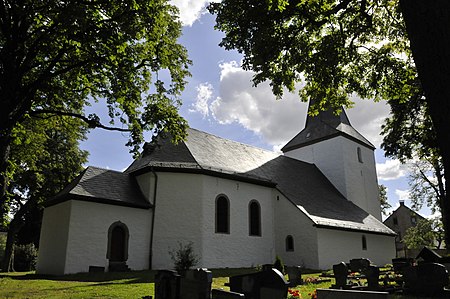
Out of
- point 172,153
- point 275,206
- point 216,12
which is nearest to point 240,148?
point 275,206

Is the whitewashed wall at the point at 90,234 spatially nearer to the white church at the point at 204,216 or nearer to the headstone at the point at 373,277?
the white church at the point at 204,216

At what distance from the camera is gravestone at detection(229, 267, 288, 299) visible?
580 centimetres

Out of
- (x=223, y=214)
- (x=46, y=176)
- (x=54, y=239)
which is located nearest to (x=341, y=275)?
(x=223, y=214)

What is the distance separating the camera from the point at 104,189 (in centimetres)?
1686

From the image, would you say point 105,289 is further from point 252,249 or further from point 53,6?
point 252,249

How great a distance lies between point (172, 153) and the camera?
63.2 feet

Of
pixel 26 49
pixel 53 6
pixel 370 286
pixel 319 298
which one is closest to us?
pixel 319 298

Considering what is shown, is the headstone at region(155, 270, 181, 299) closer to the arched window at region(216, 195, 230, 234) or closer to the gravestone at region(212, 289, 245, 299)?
the gravestone at region(212, 289, 245, 299)

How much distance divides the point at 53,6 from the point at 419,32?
8.11 metres

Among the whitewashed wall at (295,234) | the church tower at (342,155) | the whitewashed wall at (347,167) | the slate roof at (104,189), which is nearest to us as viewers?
the slate roof at (104,189)

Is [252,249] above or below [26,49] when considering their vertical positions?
below

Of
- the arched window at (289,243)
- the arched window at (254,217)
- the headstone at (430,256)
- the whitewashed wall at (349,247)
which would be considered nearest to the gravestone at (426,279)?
the headstone at (430,256)

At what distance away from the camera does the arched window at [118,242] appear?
1621 cm

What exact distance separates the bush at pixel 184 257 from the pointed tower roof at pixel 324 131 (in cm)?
1722
